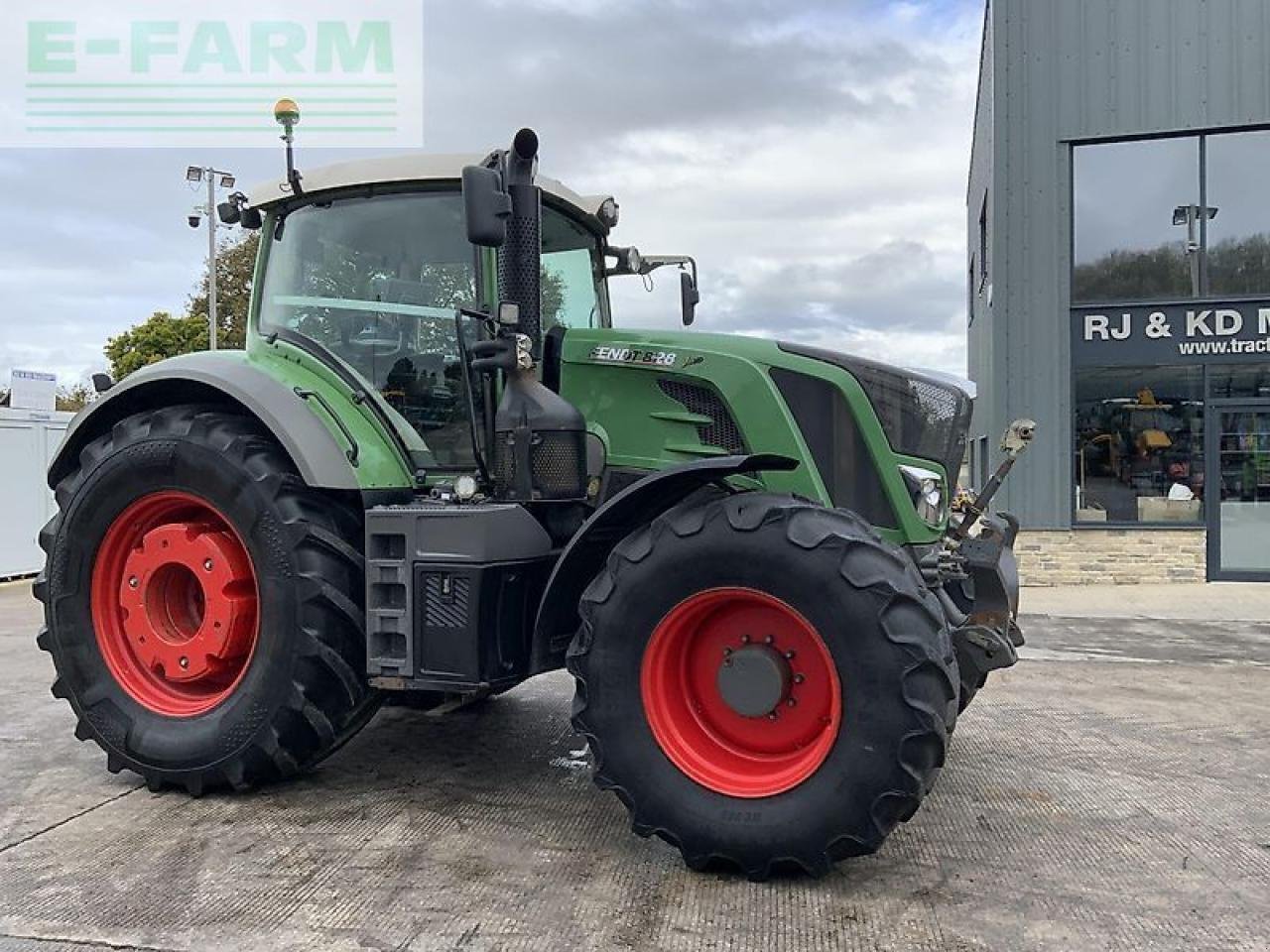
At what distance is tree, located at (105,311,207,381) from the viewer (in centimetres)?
3244

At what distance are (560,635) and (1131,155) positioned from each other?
11058mm

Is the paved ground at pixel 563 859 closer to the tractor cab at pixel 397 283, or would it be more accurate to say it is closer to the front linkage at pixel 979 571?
the front linkage at pixel 979 571

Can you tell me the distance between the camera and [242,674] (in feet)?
14.4

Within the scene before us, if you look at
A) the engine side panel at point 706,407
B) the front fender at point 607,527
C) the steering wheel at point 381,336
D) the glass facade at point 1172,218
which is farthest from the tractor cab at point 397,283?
the glass facade at point 1172,218

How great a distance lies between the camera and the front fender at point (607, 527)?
3.68 metres

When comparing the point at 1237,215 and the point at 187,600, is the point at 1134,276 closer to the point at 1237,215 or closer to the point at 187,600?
the point at 1237,215

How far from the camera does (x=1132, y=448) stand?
12523 mm

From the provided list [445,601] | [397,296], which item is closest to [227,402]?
[397,296]

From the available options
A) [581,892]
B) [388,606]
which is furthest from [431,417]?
[581,892]

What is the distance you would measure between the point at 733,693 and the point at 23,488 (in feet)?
43.8

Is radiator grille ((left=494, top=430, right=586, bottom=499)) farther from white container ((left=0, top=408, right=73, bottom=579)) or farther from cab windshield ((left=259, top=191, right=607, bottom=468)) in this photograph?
white container ((left=0, top=408, right=73, bottom=579))

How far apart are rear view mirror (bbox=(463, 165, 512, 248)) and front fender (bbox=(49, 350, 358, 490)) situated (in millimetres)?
1080

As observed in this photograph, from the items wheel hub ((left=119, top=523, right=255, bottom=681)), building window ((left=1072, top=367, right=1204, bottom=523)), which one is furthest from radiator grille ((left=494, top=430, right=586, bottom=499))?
building window ((left=1072, top=367, right=1204, bottom=523))

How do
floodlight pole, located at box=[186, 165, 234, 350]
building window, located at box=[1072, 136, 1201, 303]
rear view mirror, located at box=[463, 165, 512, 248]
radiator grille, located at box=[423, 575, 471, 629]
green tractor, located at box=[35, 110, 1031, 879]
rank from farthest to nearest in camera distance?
floodlight pole, located at box=[186, 165, 234, 350] < building window, located at box=[1072, 136, 1201, 303] < radiator grille, located at box=[423, 575, 471, 629] < rear view mirror, located at box=[463, 165, 512, 248] < green tractor, located at box=[35, 110, 1031, 879]
